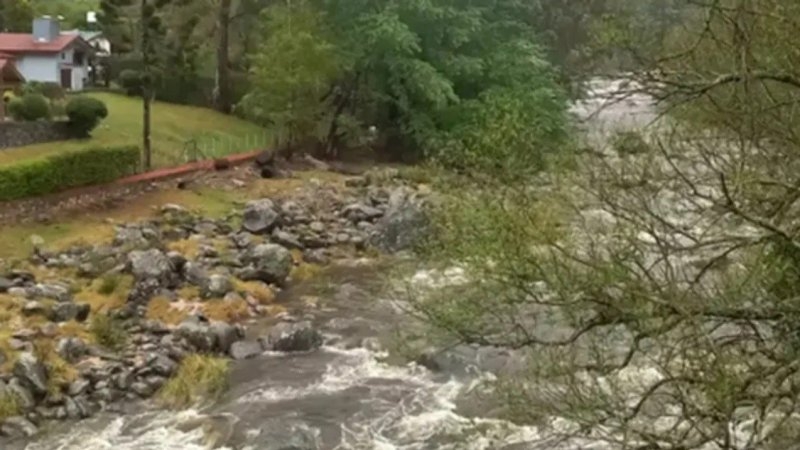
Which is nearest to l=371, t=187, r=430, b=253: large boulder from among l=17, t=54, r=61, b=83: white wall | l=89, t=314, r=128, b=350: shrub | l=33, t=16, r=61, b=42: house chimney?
l=89, t=314, r=128, b=350: shrub

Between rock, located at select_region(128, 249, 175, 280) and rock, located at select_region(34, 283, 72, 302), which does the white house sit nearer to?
rock, located at select_region(128, 249, 175, 280)

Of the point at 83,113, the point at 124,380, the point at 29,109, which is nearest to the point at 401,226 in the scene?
the point at 124,380

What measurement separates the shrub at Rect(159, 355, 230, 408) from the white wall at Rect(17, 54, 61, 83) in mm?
32513

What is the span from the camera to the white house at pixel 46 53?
47.6 m

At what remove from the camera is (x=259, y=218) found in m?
29.6

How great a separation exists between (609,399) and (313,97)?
31.2 metres

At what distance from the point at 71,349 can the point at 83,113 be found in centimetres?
1636

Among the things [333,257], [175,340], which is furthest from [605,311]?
[333,257]

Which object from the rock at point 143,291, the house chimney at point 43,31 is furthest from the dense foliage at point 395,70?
the rock at point 143,291

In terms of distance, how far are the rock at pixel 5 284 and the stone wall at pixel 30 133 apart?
10.0m

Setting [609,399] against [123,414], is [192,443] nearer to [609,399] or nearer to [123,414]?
[123,414]

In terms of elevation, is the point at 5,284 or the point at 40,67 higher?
the point at 40,67

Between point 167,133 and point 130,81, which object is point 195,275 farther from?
point 130,81

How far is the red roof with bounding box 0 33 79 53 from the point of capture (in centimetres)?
4747
